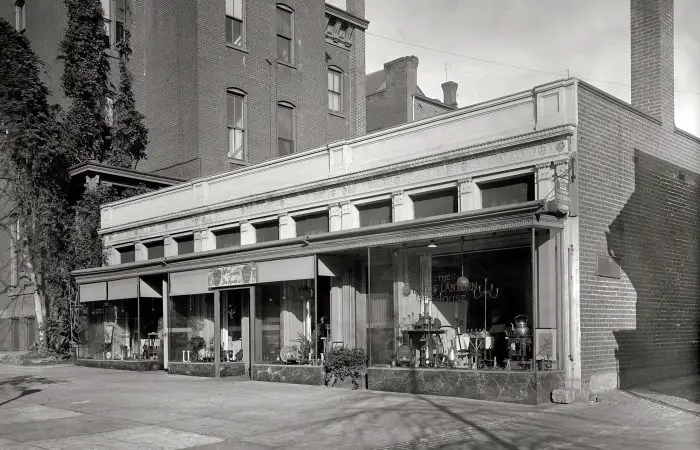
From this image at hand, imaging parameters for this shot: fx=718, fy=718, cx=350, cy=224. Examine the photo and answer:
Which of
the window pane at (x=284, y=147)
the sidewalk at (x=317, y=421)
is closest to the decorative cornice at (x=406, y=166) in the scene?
the sidewalk at (x=317, y=421)

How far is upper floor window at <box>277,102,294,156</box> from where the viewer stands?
3139cm

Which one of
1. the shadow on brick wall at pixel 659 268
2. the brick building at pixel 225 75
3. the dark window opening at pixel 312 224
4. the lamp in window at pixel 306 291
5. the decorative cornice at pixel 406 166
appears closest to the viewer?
the decorative cornice at pixel 406 166

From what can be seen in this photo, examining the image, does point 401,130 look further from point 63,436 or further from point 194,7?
point 194,7

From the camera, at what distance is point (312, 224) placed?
2073 centimetres

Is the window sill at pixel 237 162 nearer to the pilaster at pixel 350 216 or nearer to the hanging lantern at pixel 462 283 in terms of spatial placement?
the pilaster at pixel 350 216

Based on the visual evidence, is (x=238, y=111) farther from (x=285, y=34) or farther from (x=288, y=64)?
(x=285, y=34)

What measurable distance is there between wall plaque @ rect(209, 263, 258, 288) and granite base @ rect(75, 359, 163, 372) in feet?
14.8

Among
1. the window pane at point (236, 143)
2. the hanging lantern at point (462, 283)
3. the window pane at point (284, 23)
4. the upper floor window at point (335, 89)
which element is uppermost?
the window pane at point (284, 23)

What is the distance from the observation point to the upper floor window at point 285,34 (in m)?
31.8

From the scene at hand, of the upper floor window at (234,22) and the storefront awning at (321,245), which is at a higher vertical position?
the upper floor window at (234,22)

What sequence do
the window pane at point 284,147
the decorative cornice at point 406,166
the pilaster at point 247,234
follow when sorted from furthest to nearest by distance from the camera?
the window pane at point 284,147 < the pilaster at point 247,234 < the decorative cornice at point 406,166

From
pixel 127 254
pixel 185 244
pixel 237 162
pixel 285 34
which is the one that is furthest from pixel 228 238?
pixel 285 34

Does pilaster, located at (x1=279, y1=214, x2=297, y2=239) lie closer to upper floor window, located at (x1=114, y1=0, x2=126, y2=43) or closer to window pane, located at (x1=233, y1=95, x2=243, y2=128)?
window pane, located at (x1=233, y1=95, x2=243, y2=128)

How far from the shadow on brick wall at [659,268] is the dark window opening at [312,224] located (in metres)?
7.98
